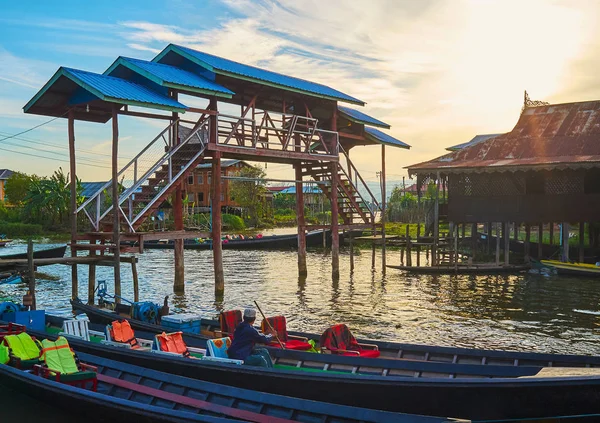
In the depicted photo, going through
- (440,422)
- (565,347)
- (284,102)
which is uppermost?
(284,102)

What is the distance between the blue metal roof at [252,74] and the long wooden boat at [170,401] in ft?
42.7

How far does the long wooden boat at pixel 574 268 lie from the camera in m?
26.5

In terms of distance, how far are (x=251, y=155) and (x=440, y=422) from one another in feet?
59.1

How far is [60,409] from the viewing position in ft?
34.5

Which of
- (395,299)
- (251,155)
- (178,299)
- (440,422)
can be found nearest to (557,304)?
(395,299)

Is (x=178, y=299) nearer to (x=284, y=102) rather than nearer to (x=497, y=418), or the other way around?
(x=284, y=102)

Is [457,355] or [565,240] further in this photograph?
[565,240]

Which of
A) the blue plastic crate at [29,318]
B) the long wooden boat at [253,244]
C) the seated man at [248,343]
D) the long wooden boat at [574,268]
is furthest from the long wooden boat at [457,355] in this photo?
the long wooden boat at [253,244]

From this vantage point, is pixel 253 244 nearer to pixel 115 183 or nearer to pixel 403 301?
pixel 403 301

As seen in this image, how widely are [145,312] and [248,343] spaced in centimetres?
558

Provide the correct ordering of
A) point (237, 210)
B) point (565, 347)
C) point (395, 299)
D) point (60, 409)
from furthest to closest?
point (237, 210), point (395, 299), point (565, 347), point (60, 409)

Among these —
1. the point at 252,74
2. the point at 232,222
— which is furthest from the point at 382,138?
the point at 232,222

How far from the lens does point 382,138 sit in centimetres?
3059

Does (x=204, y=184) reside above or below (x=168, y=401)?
above
